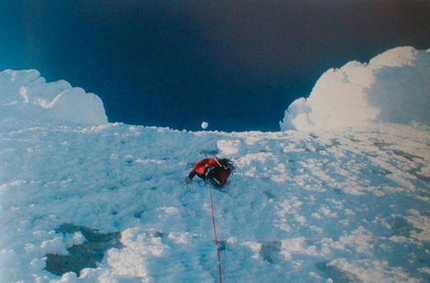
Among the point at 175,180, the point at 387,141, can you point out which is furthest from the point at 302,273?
the point at 387,141

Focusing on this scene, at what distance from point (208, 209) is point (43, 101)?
7.33 m

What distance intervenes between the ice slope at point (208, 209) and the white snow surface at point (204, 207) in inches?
0.5

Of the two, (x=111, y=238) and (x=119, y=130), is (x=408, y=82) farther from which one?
(x=111, y=238)

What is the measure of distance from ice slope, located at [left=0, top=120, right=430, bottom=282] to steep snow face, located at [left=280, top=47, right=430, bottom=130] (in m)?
2.14

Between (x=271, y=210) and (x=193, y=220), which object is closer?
(x=193, y=220)

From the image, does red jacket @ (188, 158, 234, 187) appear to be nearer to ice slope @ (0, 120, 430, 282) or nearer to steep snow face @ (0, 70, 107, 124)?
ice slope @ (0, 120, 430, 282)

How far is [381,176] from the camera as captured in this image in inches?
182

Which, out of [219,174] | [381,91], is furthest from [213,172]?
[381,91]

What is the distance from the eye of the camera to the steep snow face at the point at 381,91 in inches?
307

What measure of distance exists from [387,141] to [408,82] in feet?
10.5

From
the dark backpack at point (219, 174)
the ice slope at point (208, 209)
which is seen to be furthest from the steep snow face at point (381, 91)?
the dark backpack at point (219, 174)

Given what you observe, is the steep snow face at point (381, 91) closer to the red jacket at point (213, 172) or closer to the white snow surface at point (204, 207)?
the white snow surface at point (204, 207)

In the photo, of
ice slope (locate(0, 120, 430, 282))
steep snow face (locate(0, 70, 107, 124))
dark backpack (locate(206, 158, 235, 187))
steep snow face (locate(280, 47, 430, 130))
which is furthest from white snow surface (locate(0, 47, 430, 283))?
steep snow face (locate(280, 47, 430, 130))

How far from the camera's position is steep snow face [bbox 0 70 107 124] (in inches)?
283
